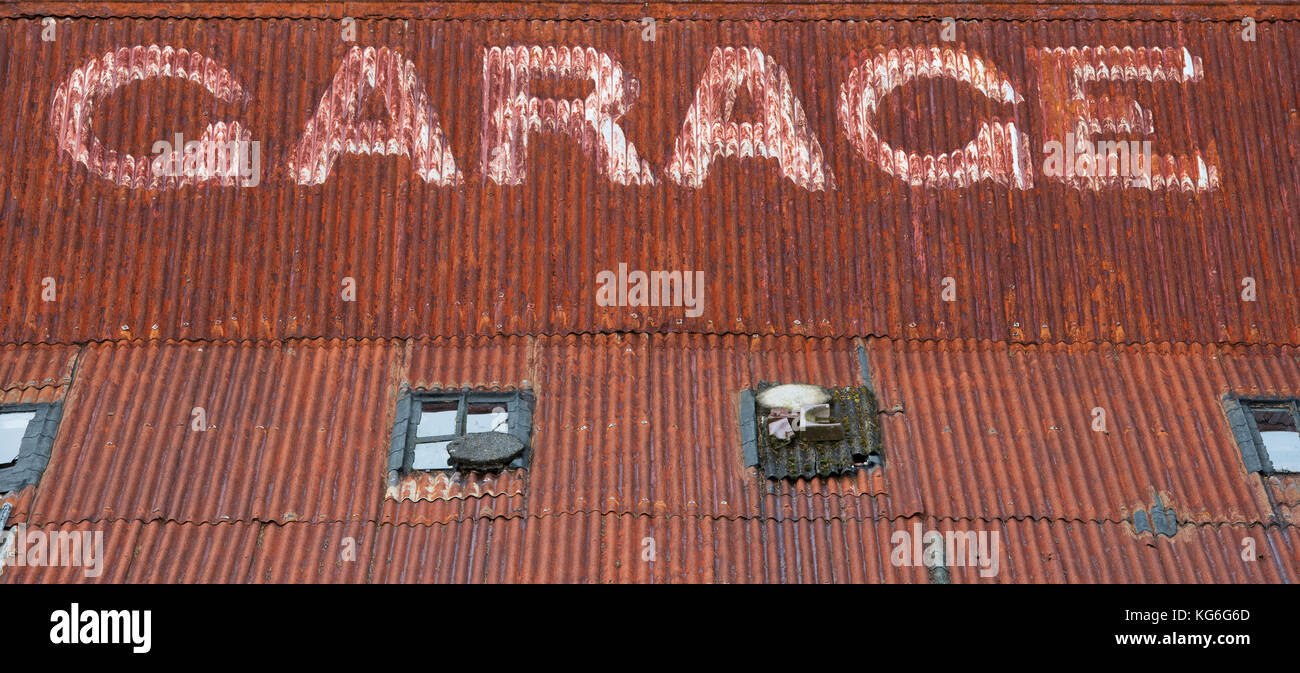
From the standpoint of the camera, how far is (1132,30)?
38.8 feet

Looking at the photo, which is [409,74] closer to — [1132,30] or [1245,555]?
[1132,30]

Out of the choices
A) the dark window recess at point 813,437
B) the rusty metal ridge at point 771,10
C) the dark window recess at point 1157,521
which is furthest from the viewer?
the rusty metal ridge at point 771,10

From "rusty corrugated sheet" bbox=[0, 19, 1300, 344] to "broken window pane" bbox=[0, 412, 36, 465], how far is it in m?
0.98

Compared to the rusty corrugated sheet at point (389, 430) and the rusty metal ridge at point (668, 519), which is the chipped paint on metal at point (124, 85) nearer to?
the rusty corrugated sheet at point (389, 430)

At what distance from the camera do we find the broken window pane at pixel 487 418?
9.64 meters

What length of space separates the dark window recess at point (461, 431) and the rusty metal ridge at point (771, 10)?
4.29 metres

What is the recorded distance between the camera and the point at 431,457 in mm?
9344

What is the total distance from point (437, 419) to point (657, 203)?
302 centimetres

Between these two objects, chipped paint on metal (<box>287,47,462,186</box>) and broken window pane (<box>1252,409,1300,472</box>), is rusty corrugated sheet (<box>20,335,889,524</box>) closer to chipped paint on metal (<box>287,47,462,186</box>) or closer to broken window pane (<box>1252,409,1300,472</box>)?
chipped paint on metal (<box>287,47,462,186</box>)

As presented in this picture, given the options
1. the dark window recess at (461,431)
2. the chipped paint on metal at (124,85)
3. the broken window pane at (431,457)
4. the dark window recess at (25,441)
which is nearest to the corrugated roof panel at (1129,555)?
the dark window recess at (461,431)

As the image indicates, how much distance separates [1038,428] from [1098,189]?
2872 millimetres

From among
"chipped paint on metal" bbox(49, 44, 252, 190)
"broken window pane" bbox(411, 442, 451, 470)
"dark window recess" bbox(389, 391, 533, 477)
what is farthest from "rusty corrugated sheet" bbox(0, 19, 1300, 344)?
"broken window pane" bbox(411, 442, 451, 470)
